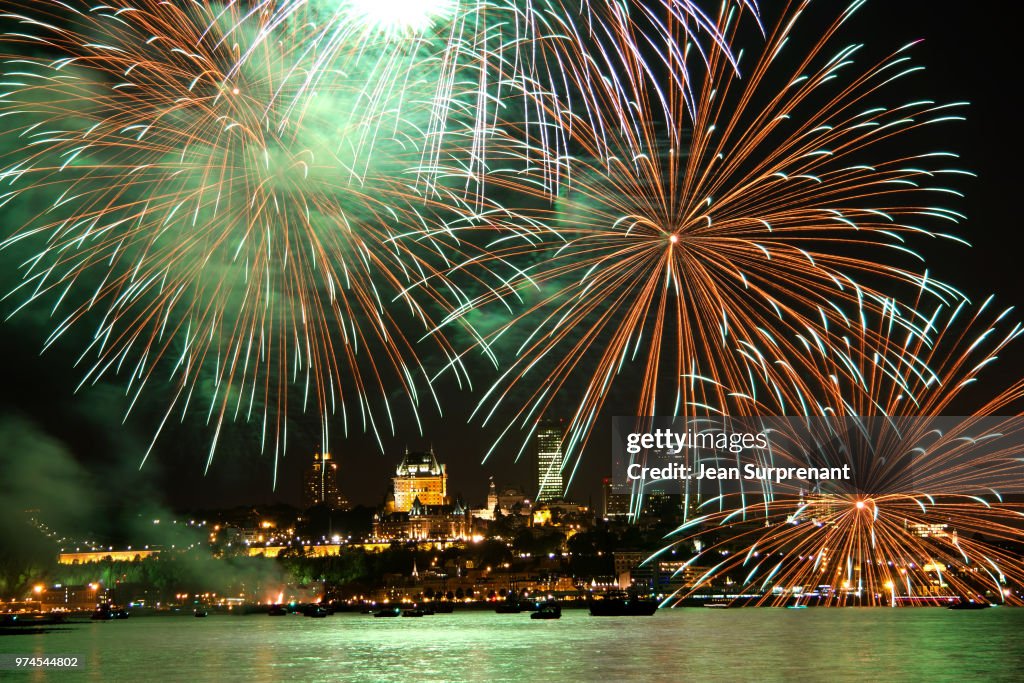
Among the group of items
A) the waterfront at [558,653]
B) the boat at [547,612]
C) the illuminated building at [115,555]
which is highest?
the illuminated building at [115,555]

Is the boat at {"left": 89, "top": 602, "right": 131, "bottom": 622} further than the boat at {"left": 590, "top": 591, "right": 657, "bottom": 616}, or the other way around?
the boat at {"left": 89, "top": 602, "right": 131, "bottom": 622}

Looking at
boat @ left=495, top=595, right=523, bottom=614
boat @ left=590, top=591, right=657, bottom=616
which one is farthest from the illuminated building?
boat @ left=590, top=591, right=657, bottom=616

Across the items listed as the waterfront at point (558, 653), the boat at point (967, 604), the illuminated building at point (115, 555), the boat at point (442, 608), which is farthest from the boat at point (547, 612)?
the illuminated building at point (115, 555)

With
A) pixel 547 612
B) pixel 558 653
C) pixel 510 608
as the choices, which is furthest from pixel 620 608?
pixel 558 653

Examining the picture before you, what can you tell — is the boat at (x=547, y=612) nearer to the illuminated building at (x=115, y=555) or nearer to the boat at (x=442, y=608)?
the boat at (x=442, y=608)

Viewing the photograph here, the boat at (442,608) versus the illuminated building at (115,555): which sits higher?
the illuminated building at (115,555)

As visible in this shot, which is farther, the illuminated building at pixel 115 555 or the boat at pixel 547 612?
the illuminated building at pixel 115 555

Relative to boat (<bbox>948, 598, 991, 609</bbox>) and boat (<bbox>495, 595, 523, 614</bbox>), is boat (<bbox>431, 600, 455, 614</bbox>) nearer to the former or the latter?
boat (<bbox>495, 595, 523, 614</bbox>)

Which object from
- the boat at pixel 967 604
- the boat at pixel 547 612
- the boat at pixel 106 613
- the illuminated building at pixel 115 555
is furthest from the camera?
the illuminated building at pixel 115 555
